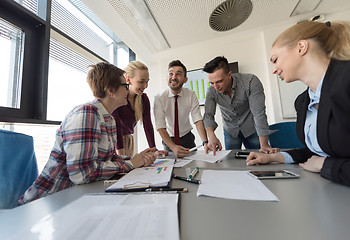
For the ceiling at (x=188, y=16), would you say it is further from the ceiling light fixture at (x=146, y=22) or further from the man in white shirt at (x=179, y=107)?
the man in white shirt at (x=179, y=107)

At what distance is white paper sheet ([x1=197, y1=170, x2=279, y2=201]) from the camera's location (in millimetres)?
459

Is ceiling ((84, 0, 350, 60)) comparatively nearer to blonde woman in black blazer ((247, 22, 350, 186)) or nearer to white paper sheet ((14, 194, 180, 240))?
blonde woman in black blazer ((247, 22, 350, 186))

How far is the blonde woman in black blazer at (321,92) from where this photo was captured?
58 centimetres

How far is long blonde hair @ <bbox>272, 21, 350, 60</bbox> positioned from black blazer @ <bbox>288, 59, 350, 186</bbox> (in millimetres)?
130

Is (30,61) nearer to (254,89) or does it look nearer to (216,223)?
(216,223)

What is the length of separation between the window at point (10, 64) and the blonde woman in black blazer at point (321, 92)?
6.34ft

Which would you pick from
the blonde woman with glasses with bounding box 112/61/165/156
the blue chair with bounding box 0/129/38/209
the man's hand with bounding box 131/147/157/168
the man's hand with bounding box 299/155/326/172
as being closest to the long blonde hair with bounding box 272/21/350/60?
the man's hand with bounding box 299/155/326/172

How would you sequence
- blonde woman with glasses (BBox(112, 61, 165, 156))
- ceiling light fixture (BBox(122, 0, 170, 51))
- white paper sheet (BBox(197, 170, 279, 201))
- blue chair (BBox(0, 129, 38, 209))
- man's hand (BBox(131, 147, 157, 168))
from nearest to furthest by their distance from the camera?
white paper sheet (BBox(197, 170, 279, 201))
blue chair (BBox(0, 129, 38, 209))
man's hand (BBox(131, 147, 157, 168))
blonde woman with glasses (BBox(112, 61, 165, 156))
ceiling light fixture (BBox(122, 0, 170, 51))

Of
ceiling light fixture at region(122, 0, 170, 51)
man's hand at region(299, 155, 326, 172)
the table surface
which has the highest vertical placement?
ceiling light fixture at region(122, 0, 170, 51)

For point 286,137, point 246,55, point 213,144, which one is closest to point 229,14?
point 246,55

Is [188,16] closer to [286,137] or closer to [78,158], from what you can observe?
Answer: [286,137]

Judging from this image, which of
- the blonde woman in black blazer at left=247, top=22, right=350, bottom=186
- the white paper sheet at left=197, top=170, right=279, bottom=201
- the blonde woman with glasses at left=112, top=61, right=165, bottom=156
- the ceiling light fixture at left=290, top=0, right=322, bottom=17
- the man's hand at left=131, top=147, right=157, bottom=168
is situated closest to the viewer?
the white paper sheet at left=197, top=170, right=279, bottom=201

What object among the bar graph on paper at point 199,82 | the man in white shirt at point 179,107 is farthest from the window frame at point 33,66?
the bar graph on paper at point 199,82

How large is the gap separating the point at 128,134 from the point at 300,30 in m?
1.58
